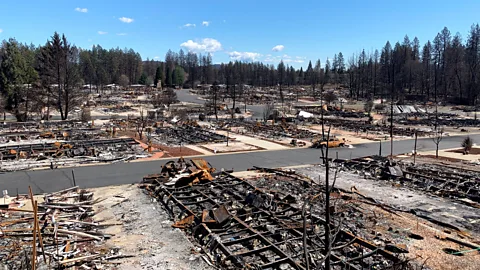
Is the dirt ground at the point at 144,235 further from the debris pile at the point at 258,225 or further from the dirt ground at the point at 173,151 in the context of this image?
the dirt ground at the point at 173,151

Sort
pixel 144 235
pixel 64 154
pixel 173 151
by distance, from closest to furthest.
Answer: pixel 144 235, pixel 64 154, pixel 173 151

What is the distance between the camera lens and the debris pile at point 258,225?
880 cm

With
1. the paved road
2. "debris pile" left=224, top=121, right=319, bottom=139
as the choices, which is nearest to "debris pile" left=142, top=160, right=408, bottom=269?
the paved road

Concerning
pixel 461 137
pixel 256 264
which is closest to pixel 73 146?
pixel 256 264

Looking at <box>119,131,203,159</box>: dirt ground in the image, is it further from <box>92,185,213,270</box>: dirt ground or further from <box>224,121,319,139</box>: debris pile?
<box>92,185,213,270</box>: dirt ground

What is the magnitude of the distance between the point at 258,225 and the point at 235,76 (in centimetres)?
10189

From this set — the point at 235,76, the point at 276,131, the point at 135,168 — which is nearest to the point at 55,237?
the point at 135,168

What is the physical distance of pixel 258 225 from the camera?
11.2 meters

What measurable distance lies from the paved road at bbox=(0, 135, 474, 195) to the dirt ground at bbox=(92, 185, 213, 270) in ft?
9.51

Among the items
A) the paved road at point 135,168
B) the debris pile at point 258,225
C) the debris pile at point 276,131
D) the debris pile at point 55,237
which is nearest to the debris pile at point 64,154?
the paved road at point 135,168

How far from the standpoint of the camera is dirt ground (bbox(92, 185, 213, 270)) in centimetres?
891

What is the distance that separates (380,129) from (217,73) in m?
115

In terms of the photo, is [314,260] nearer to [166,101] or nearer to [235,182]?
[235,182]

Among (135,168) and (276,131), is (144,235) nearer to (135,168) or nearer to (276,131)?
(135,168)
